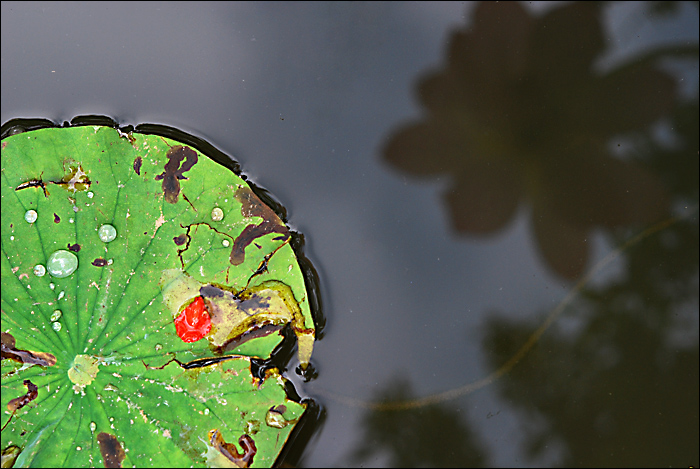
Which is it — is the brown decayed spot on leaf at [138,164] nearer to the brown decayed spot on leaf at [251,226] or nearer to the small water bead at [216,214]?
the small water bead at [216,214]

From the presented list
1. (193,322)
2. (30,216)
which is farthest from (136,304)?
(30,216)

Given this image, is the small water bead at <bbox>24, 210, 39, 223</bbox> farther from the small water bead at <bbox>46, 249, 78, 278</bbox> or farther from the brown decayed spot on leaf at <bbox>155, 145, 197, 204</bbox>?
the brown decayed spot on leaf at <bbox>155, 145, 197, 204</bbox>

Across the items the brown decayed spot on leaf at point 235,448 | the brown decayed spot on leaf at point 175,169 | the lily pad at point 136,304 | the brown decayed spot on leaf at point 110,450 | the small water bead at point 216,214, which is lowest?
the brown decayed spot on leaf at point 110,450

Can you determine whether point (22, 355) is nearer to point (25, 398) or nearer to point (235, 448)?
point (25, 398)

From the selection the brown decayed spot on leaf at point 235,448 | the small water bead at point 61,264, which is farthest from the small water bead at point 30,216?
the brown decayed spot on leaf at point 235,448

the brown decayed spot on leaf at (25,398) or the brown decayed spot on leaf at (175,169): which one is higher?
the brown decayed spot on leaf at (175,169)

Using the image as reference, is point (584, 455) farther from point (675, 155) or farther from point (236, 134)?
point (236, 134)

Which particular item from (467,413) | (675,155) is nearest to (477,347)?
(467,413)
